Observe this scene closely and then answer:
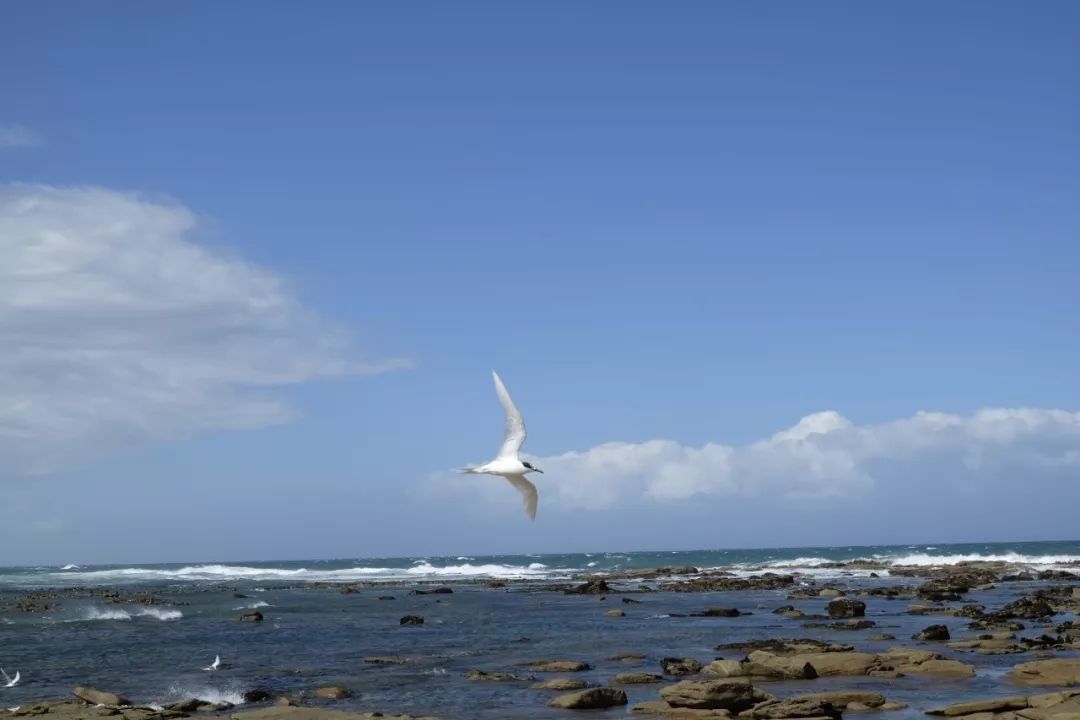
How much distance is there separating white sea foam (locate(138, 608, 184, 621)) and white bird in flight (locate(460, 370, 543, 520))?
24.7m

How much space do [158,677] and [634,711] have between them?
34.9 ft

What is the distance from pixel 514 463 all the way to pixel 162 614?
→ 26.6 metres

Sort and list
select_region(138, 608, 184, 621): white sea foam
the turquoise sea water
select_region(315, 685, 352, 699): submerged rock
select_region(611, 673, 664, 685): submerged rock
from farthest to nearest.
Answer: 1. the turquoise sea water
2. select_region(138, 608, 184, 621): white sea foam
3. select_region(611, 673, 664, 685): submerged rock
4. select_region(315, 685, 352, 699): submerged rock

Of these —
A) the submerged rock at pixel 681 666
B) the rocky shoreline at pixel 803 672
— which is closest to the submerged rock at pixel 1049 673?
the rocky shoreline at pixel 803 672

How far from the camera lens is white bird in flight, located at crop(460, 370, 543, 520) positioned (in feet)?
49.4

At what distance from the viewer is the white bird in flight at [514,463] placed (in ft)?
49.4

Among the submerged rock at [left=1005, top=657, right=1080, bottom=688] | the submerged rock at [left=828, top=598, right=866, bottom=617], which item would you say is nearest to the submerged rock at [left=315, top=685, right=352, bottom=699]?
the submerged rock at [left=1005, top=657, right=1080, bottom=688]

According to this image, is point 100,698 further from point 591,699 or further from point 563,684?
point 591,699

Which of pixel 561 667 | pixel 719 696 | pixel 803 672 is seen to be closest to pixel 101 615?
pixel 561 667

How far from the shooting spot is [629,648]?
25.0 meters

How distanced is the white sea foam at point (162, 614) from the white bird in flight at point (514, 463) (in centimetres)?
2468

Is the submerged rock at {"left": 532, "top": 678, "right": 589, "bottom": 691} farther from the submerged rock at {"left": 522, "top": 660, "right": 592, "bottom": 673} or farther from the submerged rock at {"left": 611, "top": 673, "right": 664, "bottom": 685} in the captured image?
the submerged rock at {"left": 522, "top": 660, "right": 592, "bottom": 673}

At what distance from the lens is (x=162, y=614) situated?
37281 mm

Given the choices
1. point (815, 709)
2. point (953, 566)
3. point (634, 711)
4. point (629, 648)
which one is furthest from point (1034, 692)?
point (953, 566)
